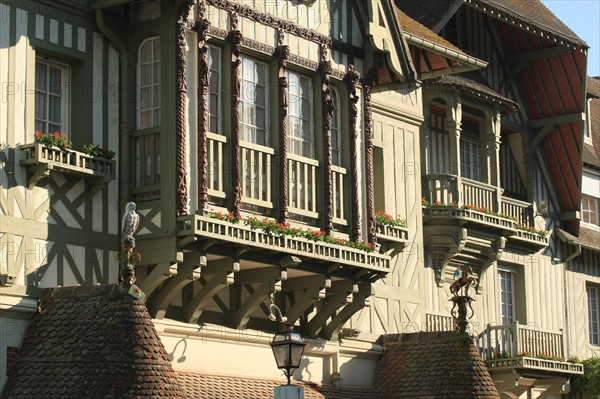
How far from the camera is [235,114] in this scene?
80.4ft

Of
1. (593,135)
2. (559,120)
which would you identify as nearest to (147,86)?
(559,120)

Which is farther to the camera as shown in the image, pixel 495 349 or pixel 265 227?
pixel 495 349

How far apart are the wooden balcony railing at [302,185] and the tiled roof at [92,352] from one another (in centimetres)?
477

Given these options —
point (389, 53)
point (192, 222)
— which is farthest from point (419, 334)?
point (192, 222)

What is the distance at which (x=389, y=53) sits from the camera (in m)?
27.8

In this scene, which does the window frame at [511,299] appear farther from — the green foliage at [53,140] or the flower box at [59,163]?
the green foliage at [53,140]

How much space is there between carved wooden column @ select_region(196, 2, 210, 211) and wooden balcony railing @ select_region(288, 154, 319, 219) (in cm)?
206

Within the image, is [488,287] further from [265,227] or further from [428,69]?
[265,227]

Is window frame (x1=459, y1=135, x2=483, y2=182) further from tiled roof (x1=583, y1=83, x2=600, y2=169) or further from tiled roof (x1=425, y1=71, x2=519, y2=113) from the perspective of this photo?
tiled roof (x1=583, y1=83, x2=600, y2=169)

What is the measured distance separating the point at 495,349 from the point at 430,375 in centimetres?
501

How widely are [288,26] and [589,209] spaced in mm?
14314

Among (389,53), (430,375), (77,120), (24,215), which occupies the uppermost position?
(389,53)

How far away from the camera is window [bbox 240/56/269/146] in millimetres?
25109

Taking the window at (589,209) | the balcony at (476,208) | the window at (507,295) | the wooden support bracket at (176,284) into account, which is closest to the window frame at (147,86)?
the wooden support bracket at (176,284)
